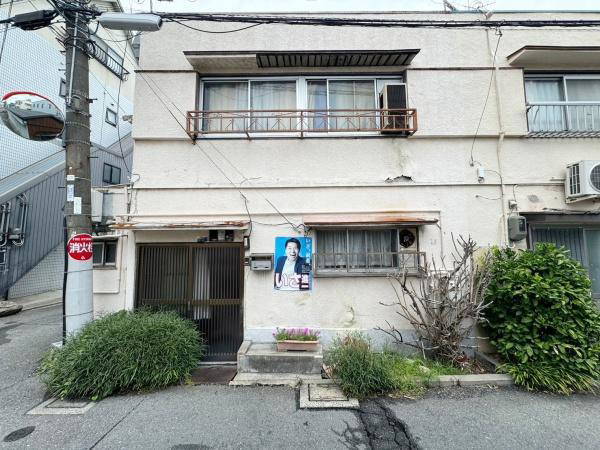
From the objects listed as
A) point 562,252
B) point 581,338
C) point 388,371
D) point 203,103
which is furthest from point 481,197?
point 203,103

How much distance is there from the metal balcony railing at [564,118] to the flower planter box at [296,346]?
6.40 meters

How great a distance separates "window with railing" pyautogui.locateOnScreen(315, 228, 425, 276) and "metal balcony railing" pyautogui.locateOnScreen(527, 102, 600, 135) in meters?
3.67

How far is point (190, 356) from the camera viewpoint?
4816 millimetres

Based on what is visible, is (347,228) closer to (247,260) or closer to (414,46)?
(247,260)

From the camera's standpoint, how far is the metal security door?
5609mm

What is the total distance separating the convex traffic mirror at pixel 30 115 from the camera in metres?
4.40

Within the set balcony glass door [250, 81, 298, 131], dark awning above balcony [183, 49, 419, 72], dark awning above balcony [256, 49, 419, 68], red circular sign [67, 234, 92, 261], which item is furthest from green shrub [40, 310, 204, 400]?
dark awning above balcony [256, 49, 419, 68]

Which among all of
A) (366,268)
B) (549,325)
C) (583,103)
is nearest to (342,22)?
(366,268)

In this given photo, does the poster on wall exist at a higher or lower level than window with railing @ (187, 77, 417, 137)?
lower

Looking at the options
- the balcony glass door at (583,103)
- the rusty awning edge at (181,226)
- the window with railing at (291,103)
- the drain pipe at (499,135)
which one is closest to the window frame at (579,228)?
the drain pipe at (499,135)

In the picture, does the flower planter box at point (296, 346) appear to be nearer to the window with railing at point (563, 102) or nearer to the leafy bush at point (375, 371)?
the leafy bush at point (375, 371)

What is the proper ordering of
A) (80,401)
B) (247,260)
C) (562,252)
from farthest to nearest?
(247,260) < (562,252) < (80,401)

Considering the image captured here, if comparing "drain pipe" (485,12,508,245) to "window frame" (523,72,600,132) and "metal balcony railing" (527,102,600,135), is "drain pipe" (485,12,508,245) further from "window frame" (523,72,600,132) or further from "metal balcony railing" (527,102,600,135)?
"metal balcony railing" (527,102,600,135)

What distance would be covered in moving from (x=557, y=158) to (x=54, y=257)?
16089 millimetres
